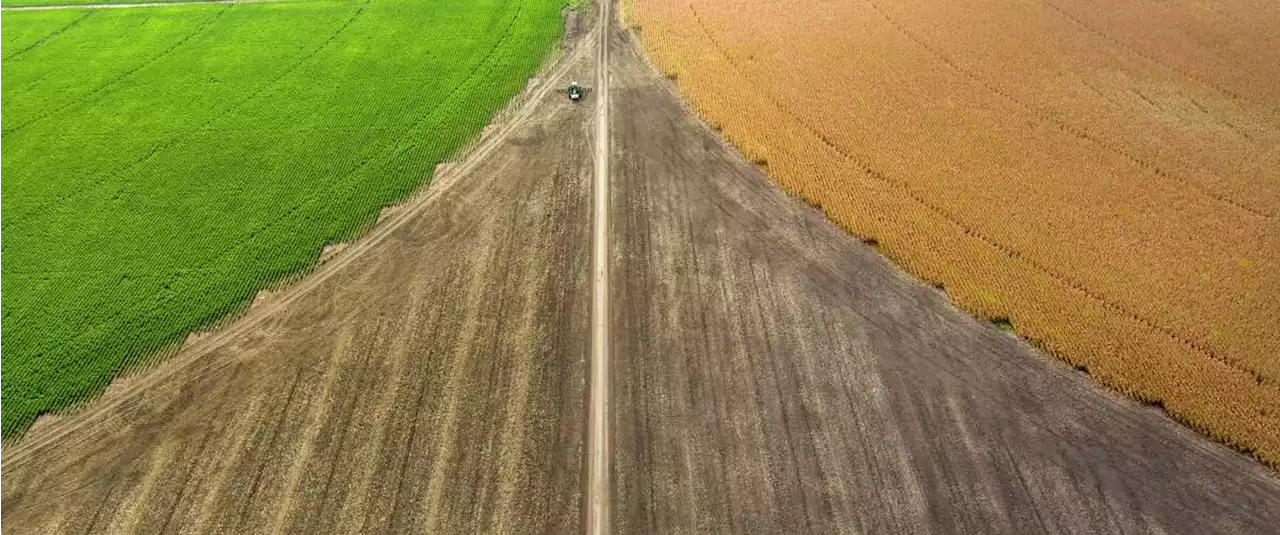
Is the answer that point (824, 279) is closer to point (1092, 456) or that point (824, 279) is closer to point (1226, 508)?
point (1092, 456)

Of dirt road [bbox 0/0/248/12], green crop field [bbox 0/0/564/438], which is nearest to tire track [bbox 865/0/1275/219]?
green crop field [bbox 0/0/564/438]

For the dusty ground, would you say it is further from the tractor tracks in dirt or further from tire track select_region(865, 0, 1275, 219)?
tire track select_region(865, 0, 1275, 219)

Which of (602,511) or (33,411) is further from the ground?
(33,411)

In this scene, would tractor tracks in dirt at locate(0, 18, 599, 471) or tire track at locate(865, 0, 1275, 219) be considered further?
tire track at locate(865, 0, 1275, 219)

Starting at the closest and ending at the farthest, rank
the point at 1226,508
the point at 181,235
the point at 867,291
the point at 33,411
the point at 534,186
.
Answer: the point at 1226,508 < the point at 33,411 < the point at 867,291 < the point at 181,235 < the point at 534,186

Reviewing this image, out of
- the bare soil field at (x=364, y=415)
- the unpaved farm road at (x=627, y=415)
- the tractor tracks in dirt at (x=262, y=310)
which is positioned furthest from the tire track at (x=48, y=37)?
the unpaved farm road at (x=627, y=415)

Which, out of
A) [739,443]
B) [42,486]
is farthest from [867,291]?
[42,486]

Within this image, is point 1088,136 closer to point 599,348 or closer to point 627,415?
point 599,348
